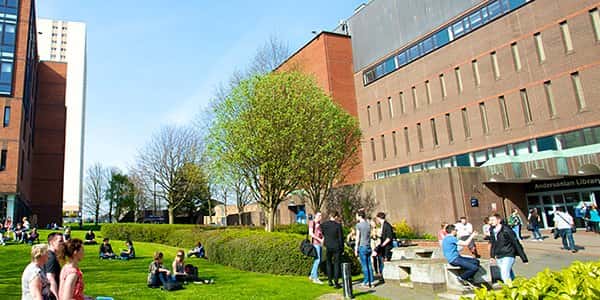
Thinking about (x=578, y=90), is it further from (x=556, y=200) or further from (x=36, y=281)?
(x=36, y=281)

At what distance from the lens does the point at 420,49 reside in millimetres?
36000

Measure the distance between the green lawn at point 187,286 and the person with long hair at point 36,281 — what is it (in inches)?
178

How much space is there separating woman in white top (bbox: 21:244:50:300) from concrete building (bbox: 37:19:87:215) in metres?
108

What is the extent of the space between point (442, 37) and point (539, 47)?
8412 millimetres

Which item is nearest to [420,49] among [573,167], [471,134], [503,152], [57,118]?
[471,134]

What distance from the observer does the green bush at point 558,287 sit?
9.95ft

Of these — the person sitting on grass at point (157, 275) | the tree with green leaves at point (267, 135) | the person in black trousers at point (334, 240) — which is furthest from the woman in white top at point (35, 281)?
the tree with green leaves at point (267, 135)

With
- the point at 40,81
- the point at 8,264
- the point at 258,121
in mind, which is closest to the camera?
the point at 8,264

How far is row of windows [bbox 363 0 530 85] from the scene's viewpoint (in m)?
29.6

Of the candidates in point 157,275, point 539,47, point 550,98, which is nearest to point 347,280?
point 157,275

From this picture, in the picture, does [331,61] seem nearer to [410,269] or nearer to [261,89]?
[261,89]

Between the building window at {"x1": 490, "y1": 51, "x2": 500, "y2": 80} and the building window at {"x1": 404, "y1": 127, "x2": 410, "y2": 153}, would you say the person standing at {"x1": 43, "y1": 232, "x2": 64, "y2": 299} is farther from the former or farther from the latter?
the building window at {"x1": 404, "y1": 127, "x2": 410, "y2": 153}

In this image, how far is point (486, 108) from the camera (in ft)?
100

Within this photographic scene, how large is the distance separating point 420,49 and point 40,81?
5083cm
